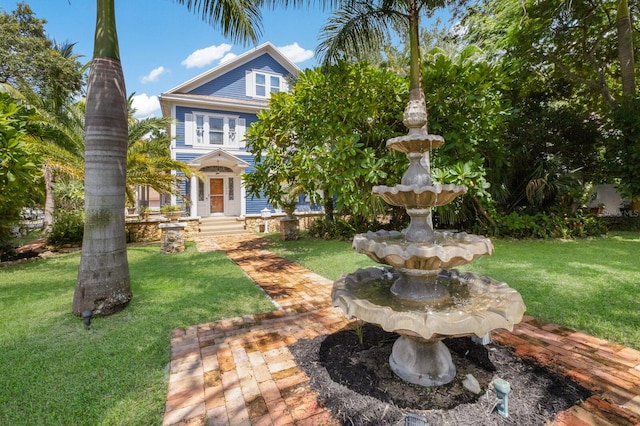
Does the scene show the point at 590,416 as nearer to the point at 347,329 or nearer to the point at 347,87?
the point at 347,329

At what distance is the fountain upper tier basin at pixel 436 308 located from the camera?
7.66ft

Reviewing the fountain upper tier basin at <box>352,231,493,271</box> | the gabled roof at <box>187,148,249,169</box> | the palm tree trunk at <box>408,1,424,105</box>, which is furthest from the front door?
the fountain upper tier basin at <box>352,231,493,271</box>

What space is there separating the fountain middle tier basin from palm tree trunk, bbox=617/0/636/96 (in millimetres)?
14013

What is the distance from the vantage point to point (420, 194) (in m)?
2.80

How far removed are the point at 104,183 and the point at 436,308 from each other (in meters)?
4.93

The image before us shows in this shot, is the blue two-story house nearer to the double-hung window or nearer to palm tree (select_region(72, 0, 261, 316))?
the double-hung window

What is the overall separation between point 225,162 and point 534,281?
1519cm

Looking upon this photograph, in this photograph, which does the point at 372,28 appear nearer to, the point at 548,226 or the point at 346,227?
the point at 346,227

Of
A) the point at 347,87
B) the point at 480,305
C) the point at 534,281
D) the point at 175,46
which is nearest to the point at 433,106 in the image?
the point at 347,87

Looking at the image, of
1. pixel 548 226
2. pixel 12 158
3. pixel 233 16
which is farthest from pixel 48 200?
pixel 548 226

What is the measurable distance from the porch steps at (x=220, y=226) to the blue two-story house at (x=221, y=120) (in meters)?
0.87

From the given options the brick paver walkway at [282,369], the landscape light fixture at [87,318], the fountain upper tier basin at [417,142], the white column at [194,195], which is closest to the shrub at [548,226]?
the brick paver walkway at [282,369]

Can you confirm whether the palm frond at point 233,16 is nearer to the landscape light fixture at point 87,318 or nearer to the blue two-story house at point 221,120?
the landscape light fixture at point 87,318

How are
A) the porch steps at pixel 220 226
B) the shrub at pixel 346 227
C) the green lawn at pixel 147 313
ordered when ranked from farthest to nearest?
1. the porch steps at pixel 220 226
2. the shrub at pixel 346 227
3. the green lawn at pixel 147 313
